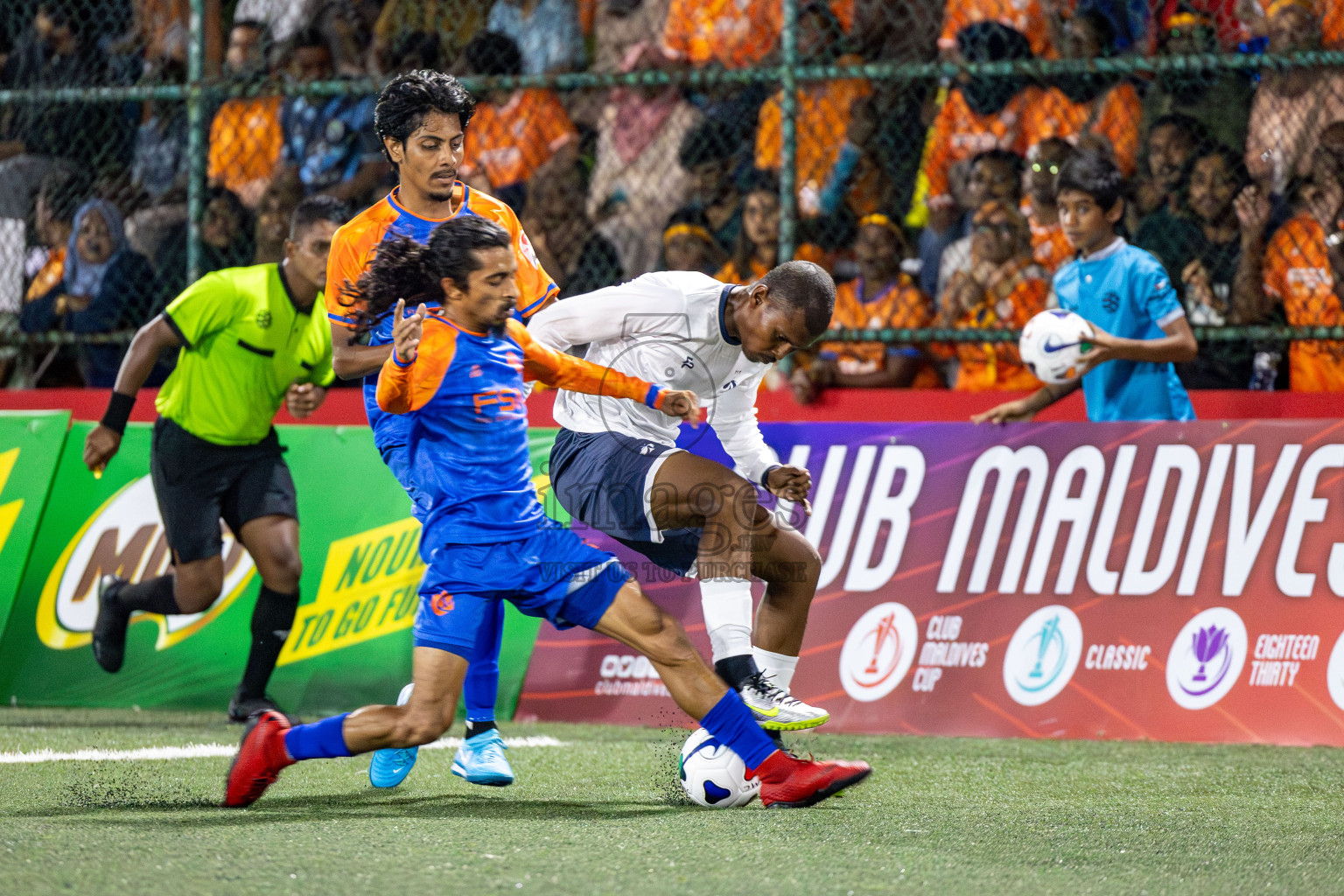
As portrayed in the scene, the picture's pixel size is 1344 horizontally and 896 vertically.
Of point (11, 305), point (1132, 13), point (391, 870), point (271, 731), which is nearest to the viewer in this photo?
point (391, 870)

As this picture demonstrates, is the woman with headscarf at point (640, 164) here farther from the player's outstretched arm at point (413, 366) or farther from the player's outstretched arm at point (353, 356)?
the player's outstretched arm at point (413, 366)

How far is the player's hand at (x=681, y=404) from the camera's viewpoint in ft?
13.5

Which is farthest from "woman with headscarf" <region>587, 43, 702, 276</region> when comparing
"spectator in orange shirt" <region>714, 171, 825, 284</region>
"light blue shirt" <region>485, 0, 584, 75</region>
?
"spectator in orange shirt" <region>714, 171, 825, 284</region>

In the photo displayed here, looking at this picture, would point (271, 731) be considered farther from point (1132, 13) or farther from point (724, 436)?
point (1132, 13)

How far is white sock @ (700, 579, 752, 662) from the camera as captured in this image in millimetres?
4566

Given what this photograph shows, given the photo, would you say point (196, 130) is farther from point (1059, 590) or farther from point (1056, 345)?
point (1059, 590)

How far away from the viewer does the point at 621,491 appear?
15.4ft

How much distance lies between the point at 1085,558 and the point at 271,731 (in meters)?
3.38

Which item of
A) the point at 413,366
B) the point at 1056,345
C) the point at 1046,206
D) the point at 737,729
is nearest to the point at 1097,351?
the point at 1056,345

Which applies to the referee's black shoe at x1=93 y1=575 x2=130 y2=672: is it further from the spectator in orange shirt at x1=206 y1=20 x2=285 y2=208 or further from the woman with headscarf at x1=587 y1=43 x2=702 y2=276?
the woman with headscarf at x1=587 y1=43 x2=702 y2=276

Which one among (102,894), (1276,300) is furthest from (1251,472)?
(102,894)

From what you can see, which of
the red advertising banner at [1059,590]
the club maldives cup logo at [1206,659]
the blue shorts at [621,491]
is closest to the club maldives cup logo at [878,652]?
the red advertising banner at [1059,590]

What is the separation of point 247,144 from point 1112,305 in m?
4.62

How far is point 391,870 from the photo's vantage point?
3.29 m
